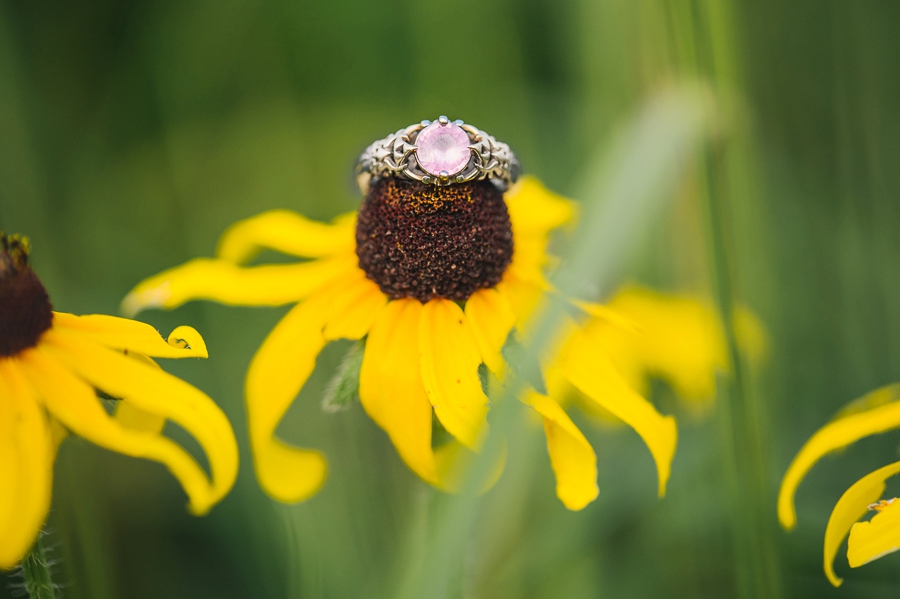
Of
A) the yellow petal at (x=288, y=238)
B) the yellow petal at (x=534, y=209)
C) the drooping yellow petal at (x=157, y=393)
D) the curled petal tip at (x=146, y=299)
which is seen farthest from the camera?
the yellow petal at (x=534, y=209)

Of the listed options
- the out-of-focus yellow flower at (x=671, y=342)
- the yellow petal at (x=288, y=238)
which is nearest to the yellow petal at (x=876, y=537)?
the yellow petal at (x=288, y=238)

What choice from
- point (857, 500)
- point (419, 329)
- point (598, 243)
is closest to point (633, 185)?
point (598, 243)

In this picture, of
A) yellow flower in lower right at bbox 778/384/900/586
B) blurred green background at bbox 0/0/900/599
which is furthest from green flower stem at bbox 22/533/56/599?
yellow flower in lower right at bbox 778/384/900/586

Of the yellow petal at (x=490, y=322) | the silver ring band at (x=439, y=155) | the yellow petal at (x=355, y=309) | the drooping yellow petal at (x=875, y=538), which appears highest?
the silver ring band at (x=439, y=155)

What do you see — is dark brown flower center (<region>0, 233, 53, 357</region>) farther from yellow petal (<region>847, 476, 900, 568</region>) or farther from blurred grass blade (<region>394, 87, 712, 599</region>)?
yellow petal (<region>847, 476, 900, 568</region>)

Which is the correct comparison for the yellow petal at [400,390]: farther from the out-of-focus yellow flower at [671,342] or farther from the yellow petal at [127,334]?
the out-of-focus yellow flower at [671,342]

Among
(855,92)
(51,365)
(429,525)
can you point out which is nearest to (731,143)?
(855,92)
